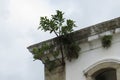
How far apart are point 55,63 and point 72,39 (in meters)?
0.87

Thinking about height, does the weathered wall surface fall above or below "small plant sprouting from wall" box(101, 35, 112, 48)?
below

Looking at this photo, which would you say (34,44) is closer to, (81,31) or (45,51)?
(45,51)

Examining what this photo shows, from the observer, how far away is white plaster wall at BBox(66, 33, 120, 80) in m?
13.8

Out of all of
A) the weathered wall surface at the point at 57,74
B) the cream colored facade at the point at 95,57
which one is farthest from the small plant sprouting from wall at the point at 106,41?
the weathered wall surface at the point at 57,74

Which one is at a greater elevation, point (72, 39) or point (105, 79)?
point (72, 39)

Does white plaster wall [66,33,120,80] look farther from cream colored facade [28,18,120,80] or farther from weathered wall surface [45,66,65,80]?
weathered wall surface [45,66,65,80]

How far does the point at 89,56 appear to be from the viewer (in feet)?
46.9

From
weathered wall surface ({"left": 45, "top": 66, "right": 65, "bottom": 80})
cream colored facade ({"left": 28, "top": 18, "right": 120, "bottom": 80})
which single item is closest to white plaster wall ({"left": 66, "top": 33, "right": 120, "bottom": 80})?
cream colored facade ({"left": 28, "top": 18, "right": 120, "bottom": 80})

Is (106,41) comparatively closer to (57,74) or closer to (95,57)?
(95,57)

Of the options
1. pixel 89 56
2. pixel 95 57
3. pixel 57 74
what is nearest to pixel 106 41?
pixel 95 57

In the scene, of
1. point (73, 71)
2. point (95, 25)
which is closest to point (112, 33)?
point (95, 25)

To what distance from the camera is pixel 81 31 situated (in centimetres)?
1433

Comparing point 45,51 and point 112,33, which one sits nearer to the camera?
point 112,33

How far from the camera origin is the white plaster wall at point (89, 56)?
45.4ft
